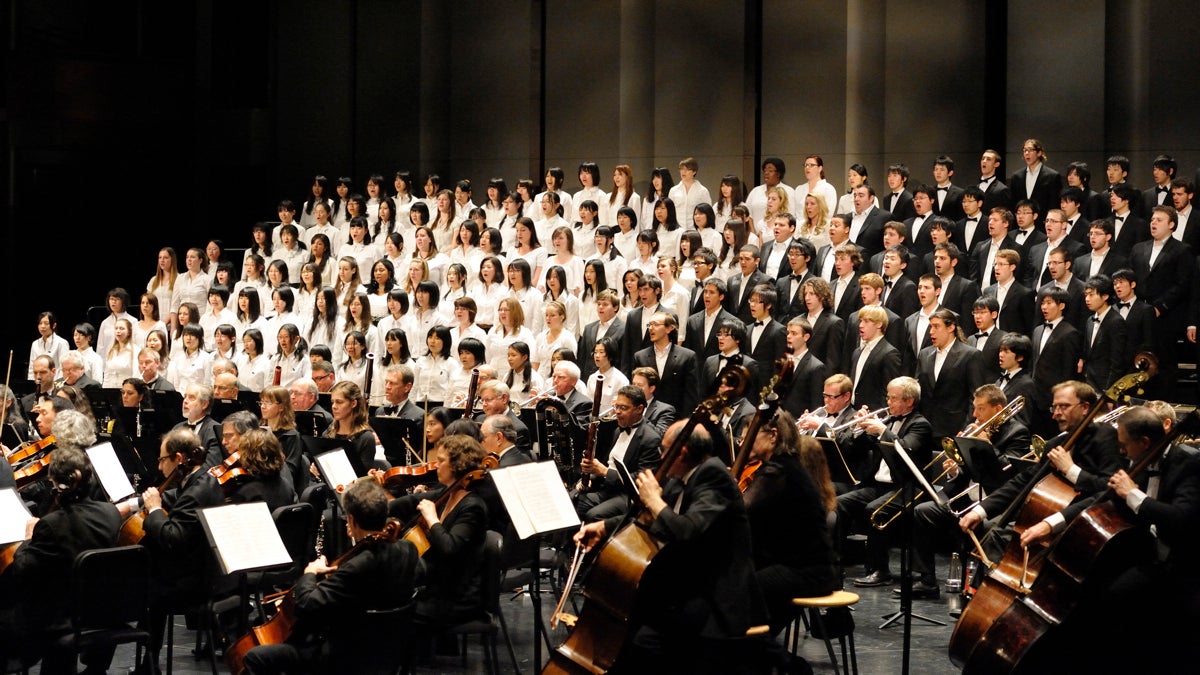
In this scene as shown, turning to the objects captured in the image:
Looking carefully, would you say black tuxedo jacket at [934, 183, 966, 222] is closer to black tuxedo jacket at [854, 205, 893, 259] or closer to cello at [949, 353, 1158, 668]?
black tuxedo jacket at [854, 205, 893, 259]

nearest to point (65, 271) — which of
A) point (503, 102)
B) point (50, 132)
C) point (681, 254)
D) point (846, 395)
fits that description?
point (50, 132)

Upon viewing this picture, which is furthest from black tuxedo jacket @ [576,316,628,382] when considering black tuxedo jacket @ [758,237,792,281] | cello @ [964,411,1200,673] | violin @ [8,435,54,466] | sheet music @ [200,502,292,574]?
cello @ [964,411,1200,673]

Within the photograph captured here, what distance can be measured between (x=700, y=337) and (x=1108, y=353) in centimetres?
268

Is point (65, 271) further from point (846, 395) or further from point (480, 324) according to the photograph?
point (846, 395)

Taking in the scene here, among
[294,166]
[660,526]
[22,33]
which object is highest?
[22,33]

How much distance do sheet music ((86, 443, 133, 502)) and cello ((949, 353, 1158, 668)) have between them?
Result: 147 inches

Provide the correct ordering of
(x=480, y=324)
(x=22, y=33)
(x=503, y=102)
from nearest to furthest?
(x=480, y=324)
(x=22, y=33)
(x=503, y=102)

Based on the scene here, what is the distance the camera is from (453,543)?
5.65 m

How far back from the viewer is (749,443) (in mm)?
5328

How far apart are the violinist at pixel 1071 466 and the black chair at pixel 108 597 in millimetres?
3446

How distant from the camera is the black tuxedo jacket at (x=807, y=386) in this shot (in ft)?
28.7

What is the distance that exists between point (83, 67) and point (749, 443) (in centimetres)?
1184

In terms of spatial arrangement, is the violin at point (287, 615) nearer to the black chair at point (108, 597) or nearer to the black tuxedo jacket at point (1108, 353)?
the black chair at point (108, 597)

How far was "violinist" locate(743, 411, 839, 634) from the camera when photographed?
18.0 ft
